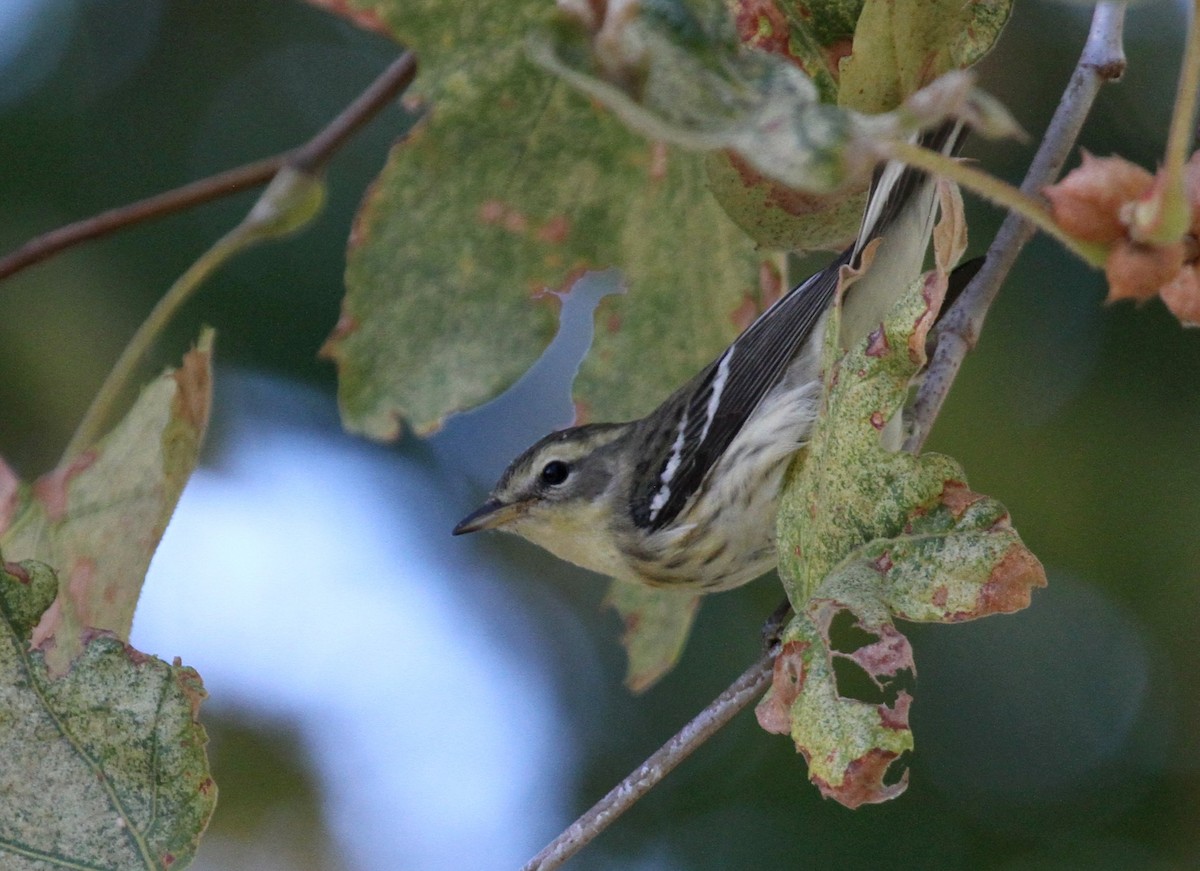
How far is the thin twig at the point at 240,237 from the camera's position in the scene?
1.27 meters

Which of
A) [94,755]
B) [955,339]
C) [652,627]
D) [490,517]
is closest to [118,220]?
[94,755]

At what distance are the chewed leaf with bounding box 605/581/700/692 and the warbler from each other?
0.27m

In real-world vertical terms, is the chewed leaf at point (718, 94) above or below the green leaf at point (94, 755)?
above

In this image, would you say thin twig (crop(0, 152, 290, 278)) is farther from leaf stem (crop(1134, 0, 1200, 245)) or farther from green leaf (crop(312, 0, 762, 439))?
leaf stem (crop(1134, 0, 1200, 245))

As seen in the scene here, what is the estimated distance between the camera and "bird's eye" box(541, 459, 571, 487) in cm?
303

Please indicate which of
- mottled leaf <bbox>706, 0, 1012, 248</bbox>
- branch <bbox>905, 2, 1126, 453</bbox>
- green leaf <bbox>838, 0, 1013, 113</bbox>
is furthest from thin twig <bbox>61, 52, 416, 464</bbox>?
branch <bbox>905, 2, 1126, 453</bbox>

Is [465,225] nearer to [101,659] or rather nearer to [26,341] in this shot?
[101,659]

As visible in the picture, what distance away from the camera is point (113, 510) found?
53.9 inches

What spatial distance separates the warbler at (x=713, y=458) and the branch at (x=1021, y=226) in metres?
0.15

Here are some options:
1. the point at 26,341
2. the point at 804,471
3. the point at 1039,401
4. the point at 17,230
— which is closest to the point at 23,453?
the point at 26,341

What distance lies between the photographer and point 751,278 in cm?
165

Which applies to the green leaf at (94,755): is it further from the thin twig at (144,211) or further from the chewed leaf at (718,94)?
the chewed leaf at (718,94)

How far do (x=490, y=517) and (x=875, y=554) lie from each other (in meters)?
2.02

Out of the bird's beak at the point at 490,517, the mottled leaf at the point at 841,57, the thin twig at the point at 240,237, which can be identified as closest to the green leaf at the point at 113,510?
the thin twig at the point at 240,237
